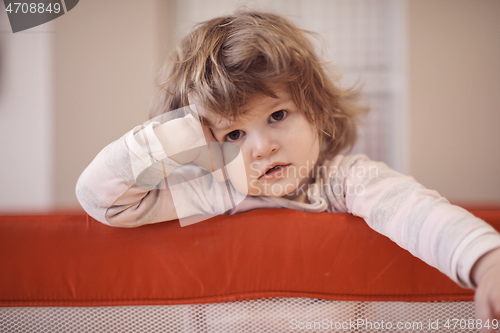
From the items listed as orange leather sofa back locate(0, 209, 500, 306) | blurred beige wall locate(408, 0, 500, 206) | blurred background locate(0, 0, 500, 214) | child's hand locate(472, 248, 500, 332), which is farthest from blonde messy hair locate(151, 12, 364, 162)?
blurred beige wall locate(408, 0, 500, 206)

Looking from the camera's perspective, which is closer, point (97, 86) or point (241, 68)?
point (241, 68)

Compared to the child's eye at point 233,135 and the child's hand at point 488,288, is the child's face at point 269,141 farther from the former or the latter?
the child's hand at point 488,288

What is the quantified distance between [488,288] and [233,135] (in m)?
0.33

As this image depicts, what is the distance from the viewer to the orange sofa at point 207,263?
1.22 feet

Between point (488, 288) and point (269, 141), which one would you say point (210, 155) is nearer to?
point (269, 141)

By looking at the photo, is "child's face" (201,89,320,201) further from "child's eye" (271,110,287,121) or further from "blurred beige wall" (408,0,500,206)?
"blurred beige wall" (408,0,500,206)

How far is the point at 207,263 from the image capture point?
38 cm

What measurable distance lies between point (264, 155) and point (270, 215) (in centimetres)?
10

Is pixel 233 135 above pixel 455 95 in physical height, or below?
above

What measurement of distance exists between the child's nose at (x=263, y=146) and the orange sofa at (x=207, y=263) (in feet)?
0.33

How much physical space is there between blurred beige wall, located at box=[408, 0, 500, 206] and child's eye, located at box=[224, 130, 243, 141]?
108cm

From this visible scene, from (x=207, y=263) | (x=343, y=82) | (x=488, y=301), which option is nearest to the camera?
(x=488, y=301)

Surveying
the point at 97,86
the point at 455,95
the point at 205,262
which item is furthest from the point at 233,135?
the point at 455,95

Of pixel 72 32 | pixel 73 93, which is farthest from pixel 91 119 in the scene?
pixel 72 32
